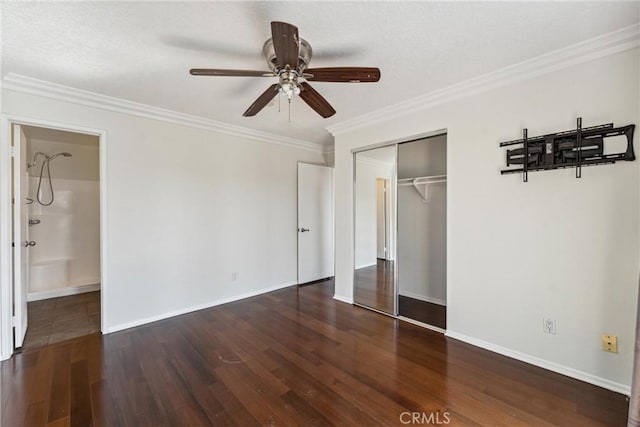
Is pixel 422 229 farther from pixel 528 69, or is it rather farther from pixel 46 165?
pixel 46 165

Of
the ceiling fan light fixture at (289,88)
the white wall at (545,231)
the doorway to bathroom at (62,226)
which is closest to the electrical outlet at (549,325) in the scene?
the white wall at (545,231)

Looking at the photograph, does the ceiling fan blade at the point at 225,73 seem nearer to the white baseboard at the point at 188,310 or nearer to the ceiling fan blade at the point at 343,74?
the ceiling fan blade at the point at 343,74

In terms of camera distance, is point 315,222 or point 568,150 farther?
point 315,222

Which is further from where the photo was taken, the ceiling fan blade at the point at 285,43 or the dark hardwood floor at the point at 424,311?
the dark hardwood floor at the point at 424,311

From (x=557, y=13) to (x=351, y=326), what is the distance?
304 centimetres

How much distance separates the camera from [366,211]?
379 cm

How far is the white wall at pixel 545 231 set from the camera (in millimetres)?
1960

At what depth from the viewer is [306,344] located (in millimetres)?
2686

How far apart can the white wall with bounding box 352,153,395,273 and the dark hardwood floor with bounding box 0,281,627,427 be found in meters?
1.04

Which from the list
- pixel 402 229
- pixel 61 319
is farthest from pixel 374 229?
pixel 61 319

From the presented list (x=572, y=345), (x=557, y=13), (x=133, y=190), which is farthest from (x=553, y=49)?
(x=133, y=190)

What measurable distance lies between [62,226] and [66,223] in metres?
0.07

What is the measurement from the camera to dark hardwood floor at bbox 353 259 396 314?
364 centimetres

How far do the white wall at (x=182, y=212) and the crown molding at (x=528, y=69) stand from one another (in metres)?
2.05
